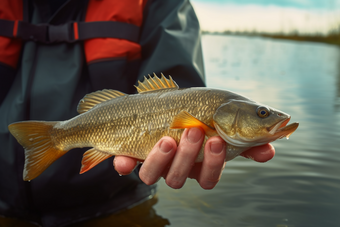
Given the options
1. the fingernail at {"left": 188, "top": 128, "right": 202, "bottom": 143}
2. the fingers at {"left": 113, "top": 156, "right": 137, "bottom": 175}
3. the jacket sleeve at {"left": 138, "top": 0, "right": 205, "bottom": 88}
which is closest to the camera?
the fingernail at {"left": 188, "top": 128, "right": 202, "bottom": 143}

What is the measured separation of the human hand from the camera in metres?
1.86

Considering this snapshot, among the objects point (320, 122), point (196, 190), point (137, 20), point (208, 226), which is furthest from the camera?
point (320, 122)

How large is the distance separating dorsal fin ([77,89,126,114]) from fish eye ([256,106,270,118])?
2.99 ft

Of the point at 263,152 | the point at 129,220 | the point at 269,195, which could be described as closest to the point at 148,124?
the point at 263,152

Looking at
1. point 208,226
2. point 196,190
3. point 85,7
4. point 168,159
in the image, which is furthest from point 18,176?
point 196,190

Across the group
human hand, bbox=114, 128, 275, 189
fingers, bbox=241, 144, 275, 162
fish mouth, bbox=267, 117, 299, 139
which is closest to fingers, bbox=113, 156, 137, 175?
human hand, bbox=114, 128, 275, 189

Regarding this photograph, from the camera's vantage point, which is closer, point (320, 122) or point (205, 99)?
point (205, 99)

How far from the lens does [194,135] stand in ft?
6.05

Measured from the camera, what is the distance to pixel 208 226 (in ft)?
9.93

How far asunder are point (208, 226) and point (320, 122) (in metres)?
4.22

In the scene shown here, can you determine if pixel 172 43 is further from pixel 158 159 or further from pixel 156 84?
pixel 158 159

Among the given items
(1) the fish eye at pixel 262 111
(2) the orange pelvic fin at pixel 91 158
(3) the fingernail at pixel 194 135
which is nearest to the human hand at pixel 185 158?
(3) the fingernail at pixel 194 135

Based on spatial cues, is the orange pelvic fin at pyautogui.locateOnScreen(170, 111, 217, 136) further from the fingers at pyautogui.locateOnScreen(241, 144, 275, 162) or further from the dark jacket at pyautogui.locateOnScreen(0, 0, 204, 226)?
the dark jacket at pyautogui.locateOnScreen(0, 0, 204, 226)

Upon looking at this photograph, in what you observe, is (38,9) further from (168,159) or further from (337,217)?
(337,217)
